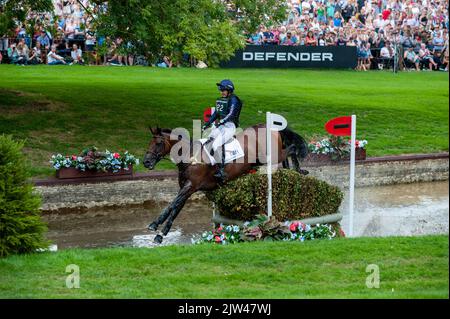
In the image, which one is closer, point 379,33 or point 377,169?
point 377,169

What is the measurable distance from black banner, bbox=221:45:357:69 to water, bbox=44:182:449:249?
15778mm

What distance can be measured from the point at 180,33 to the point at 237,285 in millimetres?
12680

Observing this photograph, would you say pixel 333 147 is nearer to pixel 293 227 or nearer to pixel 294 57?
pixel 293 227

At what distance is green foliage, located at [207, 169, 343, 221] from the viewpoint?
16.1m

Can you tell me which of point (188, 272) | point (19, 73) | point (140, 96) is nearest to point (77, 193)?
point (140, 96)

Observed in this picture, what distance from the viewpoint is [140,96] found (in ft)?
95.5

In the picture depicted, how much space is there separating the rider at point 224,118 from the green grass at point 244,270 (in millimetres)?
3956

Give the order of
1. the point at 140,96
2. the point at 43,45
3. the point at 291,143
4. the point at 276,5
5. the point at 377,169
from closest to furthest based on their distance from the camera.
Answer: the point at 291,143 → the point at 377,169 → the point at 276,5 → the point at 140,96 → the point at 43,45

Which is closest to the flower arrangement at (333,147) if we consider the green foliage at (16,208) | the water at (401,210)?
the water at (401,210)

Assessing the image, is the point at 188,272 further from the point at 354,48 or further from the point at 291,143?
the point at 354,48

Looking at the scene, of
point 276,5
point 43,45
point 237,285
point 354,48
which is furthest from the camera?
point 354,48

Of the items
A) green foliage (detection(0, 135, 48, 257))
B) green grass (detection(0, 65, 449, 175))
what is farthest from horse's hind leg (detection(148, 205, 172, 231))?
green grass (detection(0, 65, 449, 175))

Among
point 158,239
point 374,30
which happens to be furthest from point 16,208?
point 374,30

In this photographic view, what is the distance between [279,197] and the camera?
16109 mm
